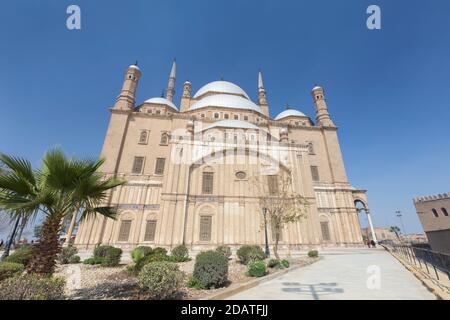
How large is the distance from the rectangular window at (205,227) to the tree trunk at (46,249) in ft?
46.6

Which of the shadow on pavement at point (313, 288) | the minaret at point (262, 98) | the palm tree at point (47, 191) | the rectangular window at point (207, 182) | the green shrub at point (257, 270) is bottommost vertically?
the shadow on pavement at point (313, 288)

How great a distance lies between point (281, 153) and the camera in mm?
22281

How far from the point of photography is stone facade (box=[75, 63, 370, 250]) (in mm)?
18578

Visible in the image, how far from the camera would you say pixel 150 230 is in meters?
20.1

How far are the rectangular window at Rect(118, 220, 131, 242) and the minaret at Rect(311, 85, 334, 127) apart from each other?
27.6 m

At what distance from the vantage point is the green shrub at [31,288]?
3902mm

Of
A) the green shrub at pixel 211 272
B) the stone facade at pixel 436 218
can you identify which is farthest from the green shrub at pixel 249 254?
the stone facade at pixel 436 218

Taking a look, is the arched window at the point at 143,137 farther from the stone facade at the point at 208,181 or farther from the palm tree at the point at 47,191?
Answer: the palm tree at the point at 47,191

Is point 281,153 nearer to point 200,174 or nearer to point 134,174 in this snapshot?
point 200,174

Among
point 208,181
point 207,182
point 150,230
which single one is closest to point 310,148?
point 208,181

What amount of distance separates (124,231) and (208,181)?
9.18m

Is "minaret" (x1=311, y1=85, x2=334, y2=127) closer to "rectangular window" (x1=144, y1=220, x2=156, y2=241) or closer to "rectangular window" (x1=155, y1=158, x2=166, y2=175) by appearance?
"rectangular window" (x1=155, y1=158, x2=166, y2=175)

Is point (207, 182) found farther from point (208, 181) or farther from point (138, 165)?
point (138, 165)
